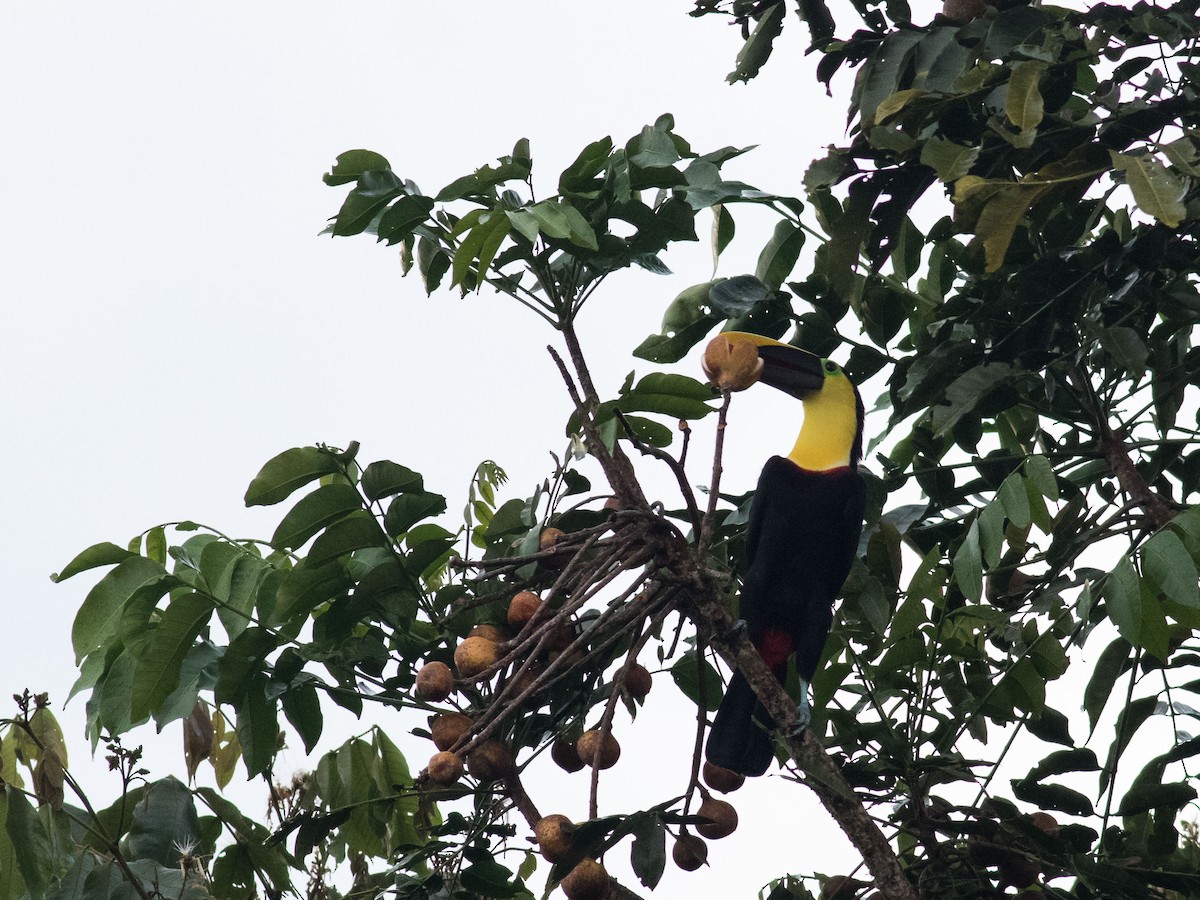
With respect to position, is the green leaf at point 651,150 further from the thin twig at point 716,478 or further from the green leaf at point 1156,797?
the green leaf at point 1156,797

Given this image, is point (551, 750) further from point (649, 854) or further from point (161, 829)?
point (161, 829)

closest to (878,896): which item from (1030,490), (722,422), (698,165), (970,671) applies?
(970,671)

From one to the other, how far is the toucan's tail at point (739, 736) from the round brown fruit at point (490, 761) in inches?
28.0

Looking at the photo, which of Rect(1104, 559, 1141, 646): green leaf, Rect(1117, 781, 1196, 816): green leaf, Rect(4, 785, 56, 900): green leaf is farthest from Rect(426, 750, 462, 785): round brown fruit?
Rect(1117, 781, 1196, 816): green leaf

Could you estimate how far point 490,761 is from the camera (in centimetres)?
270

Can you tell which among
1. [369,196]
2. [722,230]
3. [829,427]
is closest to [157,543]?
[369,196]

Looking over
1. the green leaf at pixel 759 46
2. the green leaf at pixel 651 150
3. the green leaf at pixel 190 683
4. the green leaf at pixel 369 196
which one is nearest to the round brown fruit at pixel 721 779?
the green leaf at pixel 190 683

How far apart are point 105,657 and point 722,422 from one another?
1.68 meters

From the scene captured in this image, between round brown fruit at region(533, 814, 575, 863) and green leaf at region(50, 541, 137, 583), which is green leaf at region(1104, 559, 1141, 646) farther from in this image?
Result: green leaf at region(50, 541, 137, 583)

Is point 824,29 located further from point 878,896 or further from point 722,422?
point 878,896

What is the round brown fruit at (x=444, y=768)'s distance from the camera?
7.50ft

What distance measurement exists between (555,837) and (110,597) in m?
1.26

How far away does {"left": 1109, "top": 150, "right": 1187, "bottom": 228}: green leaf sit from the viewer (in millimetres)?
2236

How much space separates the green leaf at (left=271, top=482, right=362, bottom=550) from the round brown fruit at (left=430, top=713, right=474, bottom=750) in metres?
0.54
